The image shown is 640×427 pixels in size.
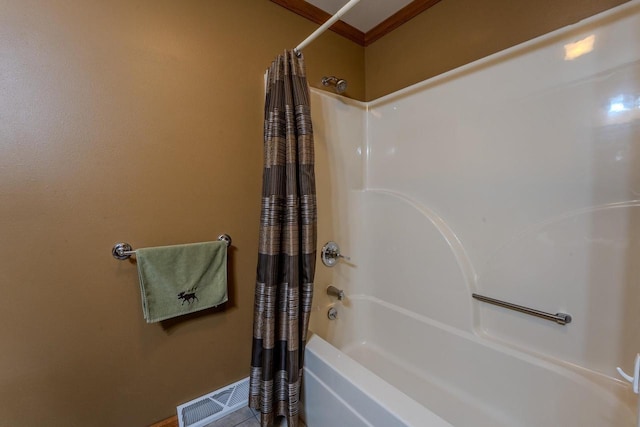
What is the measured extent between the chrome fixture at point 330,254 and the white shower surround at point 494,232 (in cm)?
6

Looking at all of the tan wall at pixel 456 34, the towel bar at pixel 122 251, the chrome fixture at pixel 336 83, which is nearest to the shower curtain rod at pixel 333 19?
the chrome fixture at pixel 336 83

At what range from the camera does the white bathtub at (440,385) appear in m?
0.96

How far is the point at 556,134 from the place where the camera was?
113 cm

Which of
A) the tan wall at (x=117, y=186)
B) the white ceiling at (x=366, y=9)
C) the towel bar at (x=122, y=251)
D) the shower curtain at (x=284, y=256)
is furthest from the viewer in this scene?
the white ceiling at (x=366, y=9)

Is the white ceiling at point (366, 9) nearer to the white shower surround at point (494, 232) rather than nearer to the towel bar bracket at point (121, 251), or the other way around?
the white shower surround at point (494, 232)

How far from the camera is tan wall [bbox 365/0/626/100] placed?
1163 mm

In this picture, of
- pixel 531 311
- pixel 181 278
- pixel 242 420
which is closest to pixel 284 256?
pixel 181 278

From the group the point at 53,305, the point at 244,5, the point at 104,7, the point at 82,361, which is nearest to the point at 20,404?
the point at 82,361

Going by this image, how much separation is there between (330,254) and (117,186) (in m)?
1.16

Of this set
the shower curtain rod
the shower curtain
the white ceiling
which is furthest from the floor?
the white ceiling

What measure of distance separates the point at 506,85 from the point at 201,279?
1738mm

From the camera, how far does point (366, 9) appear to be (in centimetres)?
166

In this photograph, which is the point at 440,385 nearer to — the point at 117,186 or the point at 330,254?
the point at 330,254

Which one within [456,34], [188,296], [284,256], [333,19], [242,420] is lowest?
[242,420]
